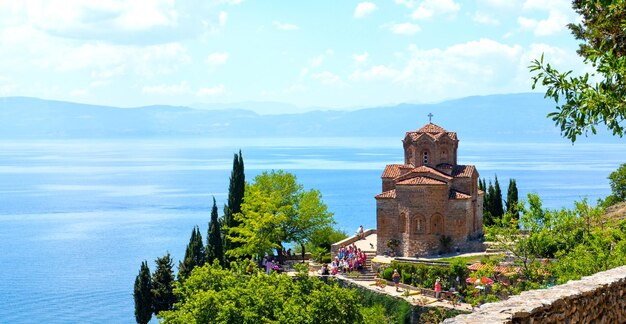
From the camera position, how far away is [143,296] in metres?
41.2

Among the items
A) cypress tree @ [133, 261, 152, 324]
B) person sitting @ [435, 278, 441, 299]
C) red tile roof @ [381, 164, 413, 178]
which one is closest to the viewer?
person sitting @ [435, 278, 441, 299]

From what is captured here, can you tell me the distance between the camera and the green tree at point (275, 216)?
1933 inches

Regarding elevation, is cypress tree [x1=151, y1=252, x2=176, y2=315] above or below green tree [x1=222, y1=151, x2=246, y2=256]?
below

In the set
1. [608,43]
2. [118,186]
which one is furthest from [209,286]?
[118,186]

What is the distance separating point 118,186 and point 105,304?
357 ft

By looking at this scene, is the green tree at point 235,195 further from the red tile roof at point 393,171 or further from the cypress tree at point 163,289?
the cypress tree at point 163,289

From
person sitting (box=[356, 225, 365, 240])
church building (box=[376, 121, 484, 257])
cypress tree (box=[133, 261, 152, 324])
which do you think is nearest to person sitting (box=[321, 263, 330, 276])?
church building (box=[376, 121, 484, 257])

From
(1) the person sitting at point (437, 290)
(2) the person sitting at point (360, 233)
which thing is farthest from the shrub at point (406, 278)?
(2) the person sitting at point (360, 233)

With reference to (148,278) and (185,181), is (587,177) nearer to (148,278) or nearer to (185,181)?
(185,181)

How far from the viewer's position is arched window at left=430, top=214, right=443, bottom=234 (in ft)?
157

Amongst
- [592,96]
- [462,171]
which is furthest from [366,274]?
[592,96]

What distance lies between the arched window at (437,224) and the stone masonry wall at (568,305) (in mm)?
36673

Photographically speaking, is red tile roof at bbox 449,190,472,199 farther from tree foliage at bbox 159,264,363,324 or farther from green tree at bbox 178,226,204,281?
tree foliage at bbox 159,264,363,324

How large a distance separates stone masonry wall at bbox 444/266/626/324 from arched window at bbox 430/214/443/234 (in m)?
36.7
